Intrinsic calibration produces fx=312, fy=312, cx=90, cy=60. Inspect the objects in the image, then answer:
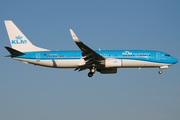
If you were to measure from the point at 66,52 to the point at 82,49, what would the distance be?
13.6 ft

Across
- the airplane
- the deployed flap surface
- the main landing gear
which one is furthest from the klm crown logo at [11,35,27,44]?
the main landing gear

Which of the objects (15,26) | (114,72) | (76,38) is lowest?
(114,72)

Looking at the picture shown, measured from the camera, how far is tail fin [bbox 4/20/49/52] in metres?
55.1

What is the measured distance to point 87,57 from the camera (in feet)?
172

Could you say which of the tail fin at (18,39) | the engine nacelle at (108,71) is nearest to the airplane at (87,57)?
the tail fin at (18,39)

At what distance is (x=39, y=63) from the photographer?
2095 inches

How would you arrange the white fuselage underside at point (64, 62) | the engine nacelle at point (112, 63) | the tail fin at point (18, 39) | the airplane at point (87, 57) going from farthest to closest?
the tail fin at point (18, 39) → the white fuselage underside at point (64, 62) → the airplane at point (87, 57) → the engine nacelle at point (112, 63)

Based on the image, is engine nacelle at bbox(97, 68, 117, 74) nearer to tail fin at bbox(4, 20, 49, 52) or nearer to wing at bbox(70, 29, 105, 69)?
wing at bbox(70, 29, 105, 69)

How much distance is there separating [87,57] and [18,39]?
43.5ft

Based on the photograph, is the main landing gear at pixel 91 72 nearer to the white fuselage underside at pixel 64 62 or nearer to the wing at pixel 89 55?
the wing at pixel 89 55

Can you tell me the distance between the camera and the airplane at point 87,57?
52.5 metres

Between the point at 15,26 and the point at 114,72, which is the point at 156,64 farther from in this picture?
the point at 15,26

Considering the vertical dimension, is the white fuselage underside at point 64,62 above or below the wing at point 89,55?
below

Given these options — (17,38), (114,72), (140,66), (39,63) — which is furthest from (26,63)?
(140,66)
